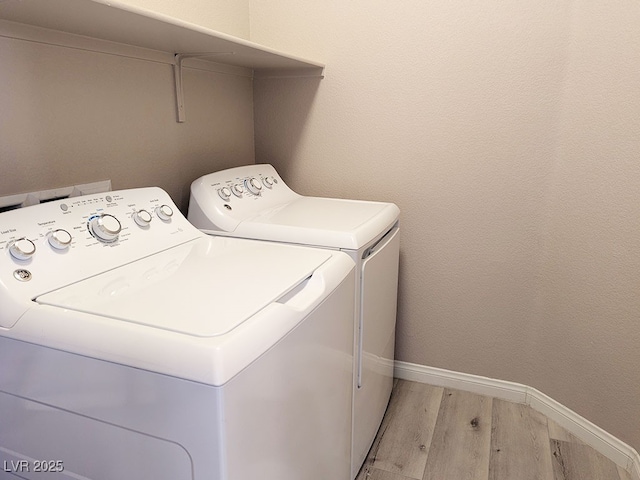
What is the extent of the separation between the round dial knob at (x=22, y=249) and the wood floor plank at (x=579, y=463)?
5.63ft

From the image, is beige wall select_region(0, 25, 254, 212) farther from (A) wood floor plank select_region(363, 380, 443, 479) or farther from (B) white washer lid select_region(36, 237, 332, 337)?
(A) wood floor plank select_region(363, 380, 443, 479)

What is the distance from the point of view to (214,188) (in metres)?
1.58

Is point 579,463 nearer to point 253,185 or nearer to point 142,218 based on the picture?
point 253,185

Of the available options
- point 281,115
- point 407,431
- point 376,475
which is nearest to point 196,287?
point 376,475

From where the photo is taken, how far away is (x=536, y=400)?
192 cm

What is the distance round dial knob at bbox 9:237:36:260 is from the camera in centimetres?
92

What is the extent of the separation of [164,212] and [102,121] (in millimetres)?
348

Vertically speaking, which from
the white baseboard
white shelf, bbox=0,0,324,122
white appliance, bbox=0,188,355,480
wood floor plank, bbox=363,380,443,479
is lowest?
wood floor plank, bbox=363,380,443,479

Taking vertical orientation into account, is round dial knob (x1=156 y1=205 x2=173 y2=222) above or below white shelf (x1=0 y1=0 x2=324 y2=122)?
below

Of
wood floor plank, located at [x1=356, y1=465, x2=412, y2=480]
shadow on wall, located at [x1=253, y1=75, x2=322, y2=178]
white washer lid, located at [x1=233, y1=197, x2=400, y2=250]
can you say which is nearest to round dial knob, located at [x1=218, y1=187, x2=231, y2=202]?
white washer lid, located at [x1=233, y1=197, x2=400, y2=250]

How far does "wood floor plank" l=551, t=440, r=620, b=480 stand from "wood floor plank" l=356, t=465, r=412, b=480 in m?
0.54

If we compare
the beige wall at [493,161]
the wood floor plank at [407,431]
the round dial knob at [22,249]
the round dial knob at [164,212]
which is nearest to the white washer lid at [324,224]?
the round dial knob at [164,212]

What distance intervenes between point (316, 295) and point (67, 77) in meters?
0.91

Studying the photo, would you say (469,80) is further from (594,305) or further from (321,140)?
(594,305)
